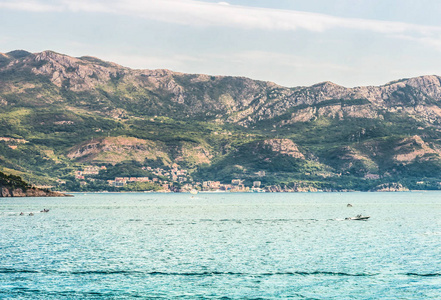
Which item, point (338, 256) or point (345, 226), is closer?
point (338, 256)

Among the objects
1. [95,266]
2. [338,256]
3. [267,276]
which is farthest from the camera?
[338,256]

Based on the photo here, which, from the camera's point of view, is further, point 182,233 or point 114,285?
point 182,233

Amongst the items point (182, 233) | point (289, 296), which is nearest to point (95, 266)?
point (289, 296)

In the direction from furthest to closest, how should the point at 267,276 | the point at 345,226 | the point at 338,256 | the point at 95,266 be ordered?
the point at 345,226, the point at 338,256, the point at 95,266, the point at 267,276

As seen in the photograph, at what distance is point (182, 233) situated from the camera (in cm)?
13738

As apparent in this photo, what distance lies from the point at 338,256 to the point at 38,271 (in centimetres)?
4875

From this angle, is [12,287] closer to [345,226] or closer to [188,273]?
[188,273]

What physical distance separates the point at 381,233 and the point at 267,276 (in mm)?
67264

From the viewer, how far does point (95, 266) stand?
84062mm

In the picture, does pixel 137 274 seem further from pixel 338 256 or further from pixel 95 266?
pixel 338 256

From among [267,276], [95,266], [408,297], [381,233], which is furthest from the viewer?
[381,233]

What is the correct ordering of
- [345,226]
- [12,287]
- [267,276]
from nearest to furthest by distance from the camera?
[12,287], [267,276], [345,226]

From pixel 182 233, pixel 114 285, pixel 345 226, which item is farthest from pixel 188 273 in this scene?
pixel 345 226

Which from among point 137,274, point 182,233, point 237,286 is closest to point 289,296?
point 237,286
